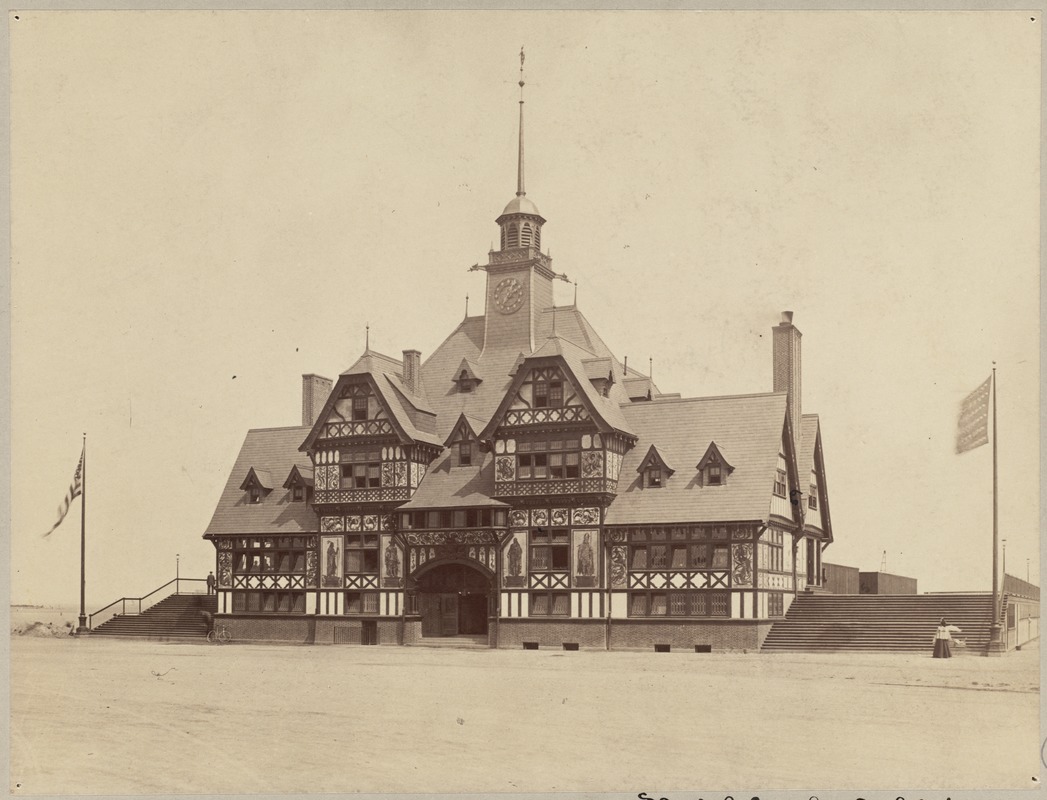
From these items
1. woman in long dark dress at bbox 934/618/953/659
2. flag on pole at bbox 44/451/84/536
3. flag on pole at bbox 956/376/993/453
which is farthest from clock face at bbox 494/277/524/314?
flag on pole at bbox 956/376/993/453

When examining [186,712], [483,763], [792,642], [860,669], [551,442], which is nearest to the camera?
[483,763]

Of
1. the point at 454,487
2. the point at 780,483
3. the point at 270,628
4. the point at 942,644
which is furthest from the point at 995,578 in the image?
the point at 270,628

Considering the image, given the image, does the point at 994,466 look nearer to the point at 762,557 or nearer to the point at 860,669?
the point at 860,669

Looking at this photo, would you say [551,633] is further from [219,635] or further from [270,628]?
[219,635]

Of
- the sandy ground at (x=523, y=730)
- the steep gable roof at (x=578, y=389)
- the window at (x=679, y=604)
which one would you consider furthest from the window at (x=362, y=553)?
the sandy ground at (x=523, y=730)

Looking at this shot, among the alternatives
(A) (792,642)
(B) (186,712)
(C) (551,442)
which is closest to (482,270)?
(C) (551,442)

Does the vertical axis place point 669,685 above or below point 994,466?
below

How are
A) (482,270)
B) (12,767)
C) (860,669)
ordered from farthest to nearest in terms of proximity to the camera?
(482,270) < (860,669) < (12,767)

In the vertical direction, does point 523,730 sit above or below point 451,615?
above
